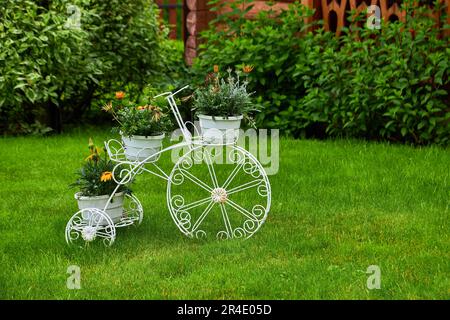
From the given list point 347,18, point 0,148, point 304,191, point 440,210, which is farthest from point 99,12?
point 440,210

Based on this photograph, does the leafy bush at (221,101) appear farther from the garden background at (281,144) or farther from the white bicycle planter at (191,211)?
the garden background at (281,144)

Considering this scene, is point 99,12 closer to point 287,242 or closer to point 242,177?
point 242,177

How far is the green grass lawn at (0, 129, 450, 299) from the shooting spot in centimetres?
435

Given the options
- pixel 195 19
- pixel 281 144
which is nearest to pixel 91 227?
pixel 281 144

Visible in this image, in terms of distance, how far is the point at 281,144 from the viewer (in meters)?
8.04

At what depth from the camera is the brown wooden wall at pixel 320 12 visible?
27.4 feet

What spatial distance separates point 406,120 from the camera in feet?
25.7

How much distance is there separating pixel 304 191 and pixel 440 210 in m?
1.07

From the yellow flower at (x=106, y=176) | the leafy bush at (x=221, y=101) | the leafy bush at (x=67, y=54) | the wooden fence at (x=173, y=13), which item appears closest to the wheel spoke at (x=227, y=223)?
the leafy bush at (x=221, y=101)

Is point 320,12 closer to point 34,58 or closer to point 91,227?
point 34,58

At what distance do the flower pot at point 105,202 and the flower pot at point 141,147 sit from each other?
0.28m

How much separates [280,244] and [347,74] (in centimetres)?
365

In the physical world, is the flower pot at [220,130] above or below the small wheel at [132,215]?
above

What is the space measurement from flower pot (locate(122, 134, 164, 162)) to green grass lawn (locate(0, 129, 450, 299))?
0.52 m
